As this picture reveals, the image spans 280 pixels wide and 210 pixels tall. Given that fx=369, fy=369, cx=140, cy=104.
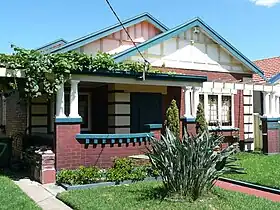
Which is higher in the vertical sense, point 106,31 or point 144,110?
point 106,31

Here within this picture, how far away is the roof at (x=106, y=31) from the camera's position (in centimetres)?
1405

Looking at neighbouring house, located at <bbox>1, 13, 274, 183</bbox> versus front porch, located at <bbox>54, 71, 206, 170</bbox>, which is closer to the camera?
front porch, located at <bbox>54, 71, 206, 170</bbox>

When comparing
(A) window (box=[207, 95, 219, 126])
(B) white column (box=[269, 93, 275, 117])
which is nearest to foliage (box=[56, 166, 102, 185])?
(A) window (box=[207, 95, 219, 126])

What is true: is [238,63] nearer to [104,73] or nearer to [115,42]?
[115,42]

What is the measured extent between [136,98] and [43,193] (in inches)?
261

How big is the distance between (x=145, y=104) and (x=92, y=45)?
3268 millimetres

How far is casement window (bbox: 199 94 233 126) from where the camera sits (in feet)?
54.5

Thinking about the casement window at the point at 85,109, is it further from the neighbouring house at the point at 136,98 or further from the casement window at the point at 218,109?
the casement window at the point at 218,109

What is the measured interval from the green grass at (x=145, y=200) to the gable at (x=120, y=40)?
7.70m

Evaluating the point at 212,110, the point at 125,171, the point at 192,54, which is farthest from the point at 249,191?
the point at 192,54

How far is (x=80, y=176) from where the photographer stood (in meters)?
9.18

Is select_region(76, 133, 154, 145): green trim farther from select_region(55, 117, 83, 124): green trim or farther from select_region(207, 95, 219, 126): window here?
select_region(207, 95, 219, 126): window

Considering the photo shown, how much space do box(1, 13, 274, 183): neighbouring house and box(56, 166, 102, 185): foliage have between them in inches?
16.8

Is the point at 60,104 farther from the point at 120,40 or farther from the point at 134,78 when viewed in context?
the point at 120,40
